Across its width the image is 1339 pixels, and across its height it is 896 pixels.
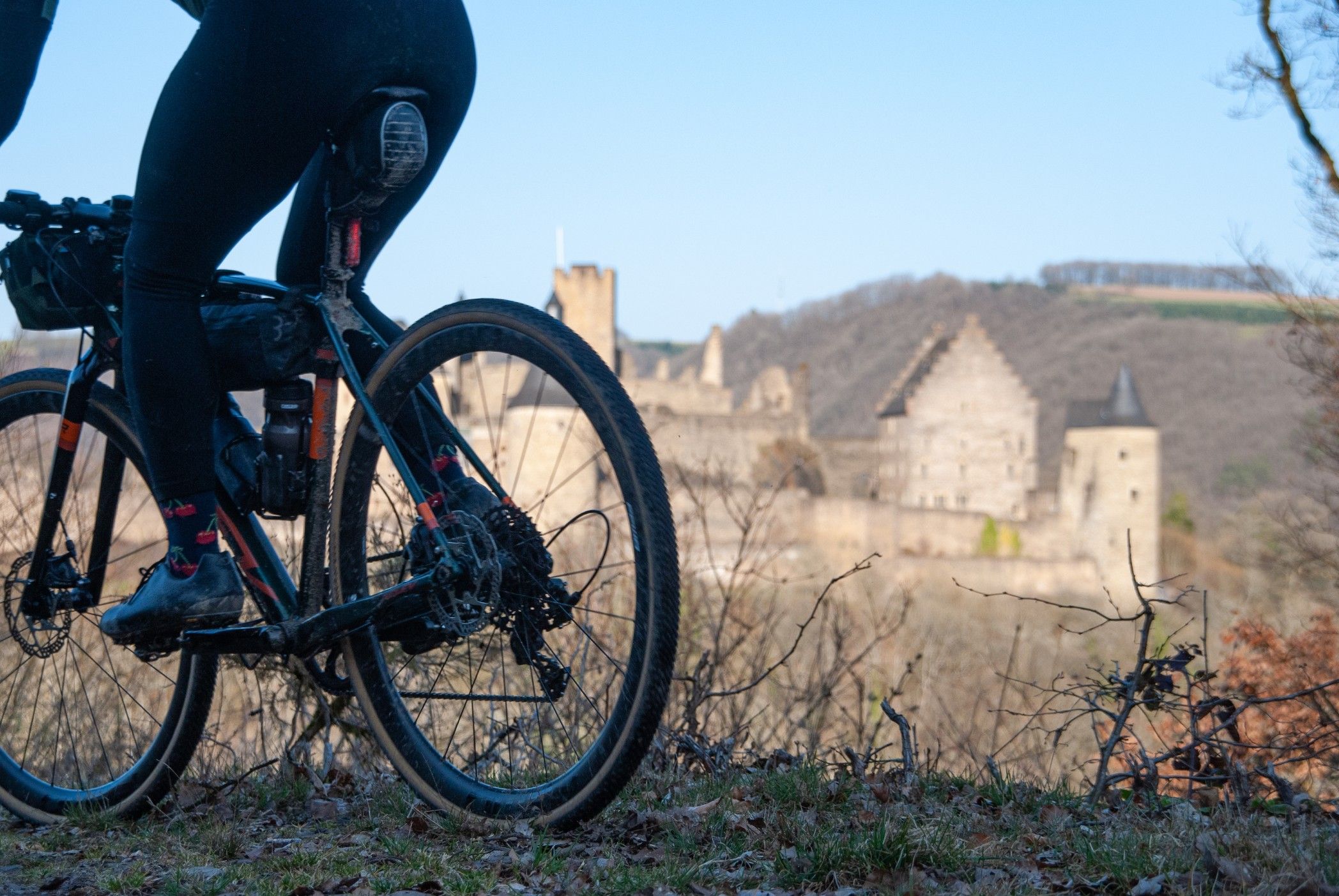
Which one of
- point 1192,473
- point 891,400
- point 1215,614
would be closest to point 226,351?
point 1215,614

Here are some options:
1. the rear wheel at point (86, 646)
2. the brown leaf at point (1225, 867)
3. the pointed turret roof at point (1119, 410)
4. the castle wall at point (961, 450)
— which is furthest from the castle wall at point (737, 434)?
the brown leaf at point (1225, 867)

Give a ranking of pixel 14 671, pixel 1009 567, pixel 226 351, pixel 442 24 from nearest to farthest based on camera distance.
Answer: pixel 442 24, pixel 226 351, pixel 14 671, pixel 1009 567

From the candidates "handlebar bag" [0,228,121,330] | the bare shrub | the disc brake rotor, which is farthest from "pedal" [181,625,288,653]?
the bare shrub

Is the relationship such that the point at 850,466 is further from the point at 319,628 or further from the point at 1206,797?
the point at 319,628

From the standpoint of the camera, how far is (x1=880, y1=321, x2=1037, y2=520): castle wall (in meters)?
48.3

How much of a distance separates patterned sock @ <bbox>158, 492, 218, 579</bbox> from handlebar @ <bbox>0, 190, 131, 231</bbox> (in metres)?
0.65

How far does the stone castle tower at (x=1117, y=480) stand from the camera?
4347 cm

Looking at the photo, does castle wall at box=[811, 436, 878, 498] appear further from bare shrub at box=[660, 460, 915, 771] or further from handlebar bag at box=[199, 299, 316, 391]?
handlebar bag at box=[199, 299, 316, 391]

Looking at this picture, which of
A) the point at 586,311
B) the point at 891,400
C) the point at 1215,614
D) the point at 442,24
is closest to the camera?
the point at 442,24

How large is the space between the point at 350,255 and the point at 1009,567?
132 feet

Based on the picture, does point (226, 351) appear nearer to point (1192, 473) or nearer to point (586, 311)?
point (586, 311)

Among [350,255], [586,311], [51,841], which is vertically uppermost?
[586,311]

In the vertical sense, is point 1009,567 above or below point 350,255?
below

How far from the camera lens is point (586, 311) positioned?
44938 millimetres
